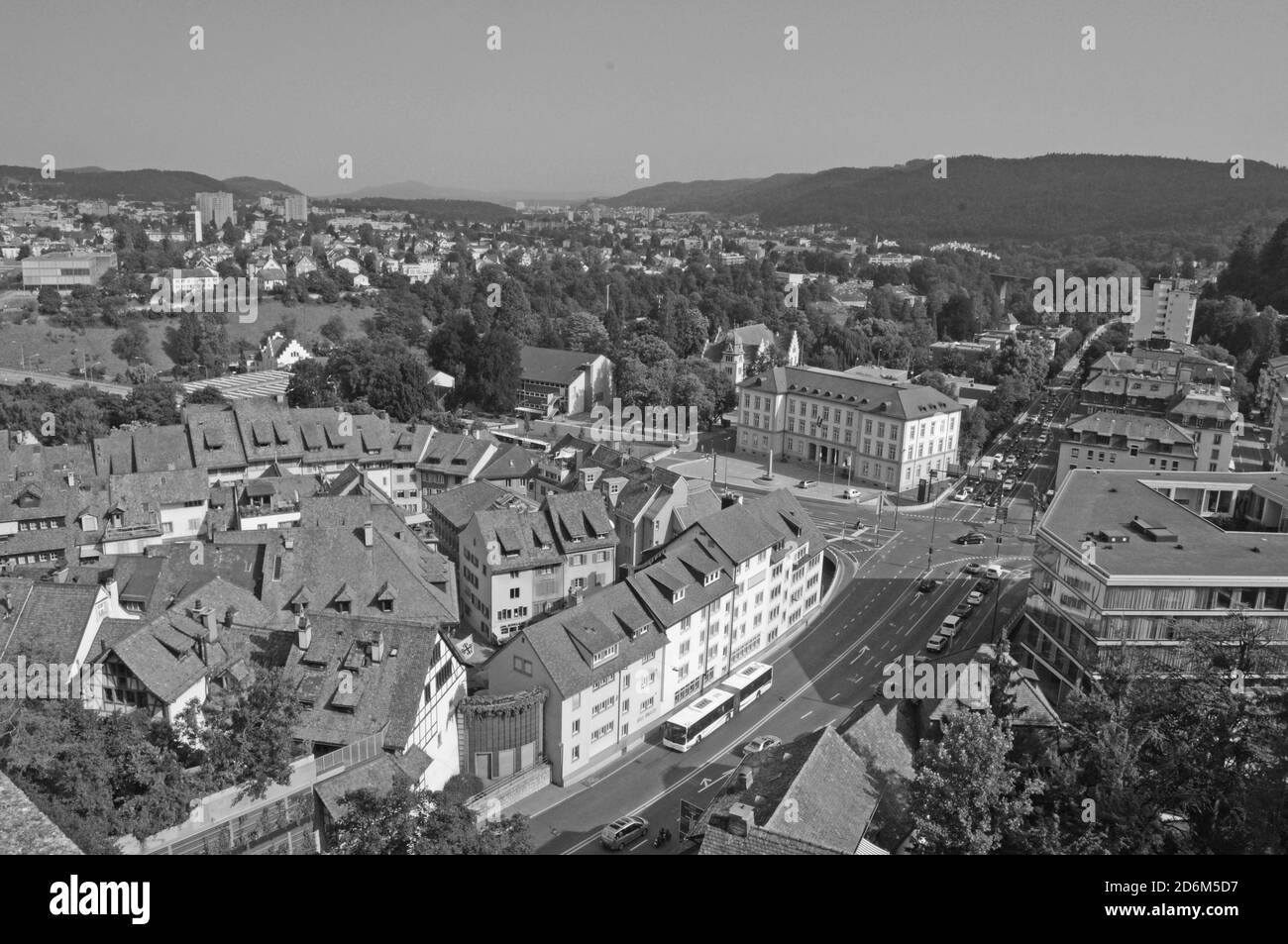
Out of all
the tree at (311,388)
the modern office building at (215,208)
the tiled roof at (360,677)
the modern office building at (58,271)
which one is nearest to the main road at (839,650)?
the tiled roof at (360,677)

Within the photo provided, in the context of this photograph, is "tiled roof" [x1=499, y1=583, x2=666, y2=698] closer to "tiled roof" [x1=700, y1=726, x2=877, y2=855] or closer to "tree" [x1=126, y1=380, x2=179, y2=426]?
"tiled roof" [x1=700, y1=726, x2=877, y2=855]

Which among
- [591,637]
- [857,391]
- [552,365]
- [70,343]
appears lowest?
[591,637]

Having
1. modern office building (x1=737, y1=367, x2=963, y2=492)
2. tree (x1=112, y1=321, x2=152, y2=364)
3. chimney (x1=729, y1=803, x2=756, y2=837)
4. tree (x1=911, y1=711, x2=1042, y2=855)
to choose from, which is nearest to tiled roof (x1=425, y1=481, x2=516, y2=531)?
chimney (x1=729, y1=803, x2=756, y2=837)

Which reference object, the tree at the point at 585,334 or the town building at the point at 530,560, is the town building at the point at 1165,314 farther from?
the town building at the point at 530,560

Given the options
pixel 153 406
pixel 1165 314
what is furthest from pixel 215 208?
pixel 1165 314

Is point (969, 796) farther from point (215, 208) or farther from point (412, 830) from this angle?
point (215, 208)
